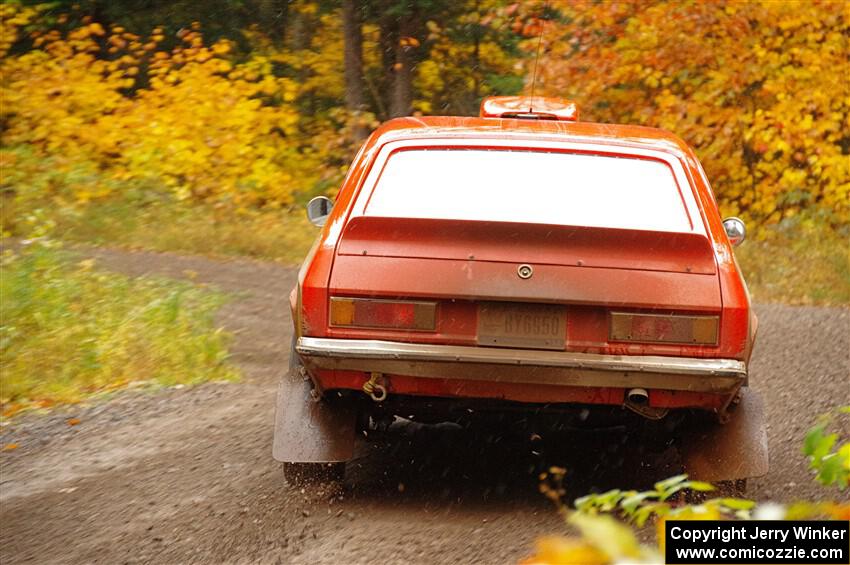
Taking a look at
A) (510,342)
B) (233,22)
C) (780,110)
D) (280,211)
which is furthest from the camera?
(233,22)

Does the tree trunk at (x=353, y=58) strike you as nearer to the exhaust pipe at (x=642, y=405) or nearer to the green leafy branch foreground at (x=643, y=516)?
the exhaust pipe at (x=642, y=405)

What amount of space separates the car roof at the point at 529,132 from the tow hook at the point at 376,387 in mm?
1212

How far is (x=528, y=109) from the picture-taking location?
26.2 ft

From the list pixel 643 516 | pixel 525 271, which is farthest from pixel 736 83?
pixel 643 516

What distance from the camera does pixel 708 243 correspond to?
16.9ft

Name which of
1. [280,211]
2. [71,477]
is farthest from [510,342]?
[280,211]

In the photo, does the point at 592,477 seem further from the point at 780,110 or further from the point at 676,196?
the point at 780,110

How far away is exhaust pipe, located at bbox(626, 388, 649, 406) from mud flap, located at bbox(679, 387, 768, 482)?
0.60 m

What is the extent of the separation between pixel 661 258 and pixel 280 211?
53.4 ft

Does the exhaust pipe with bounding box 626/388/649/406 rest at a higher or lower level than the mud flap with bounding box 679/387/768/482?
higher

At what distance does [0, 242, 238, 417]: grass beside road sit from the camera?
8.84 metres

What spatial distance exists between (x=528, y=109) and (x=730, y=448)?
3084mm

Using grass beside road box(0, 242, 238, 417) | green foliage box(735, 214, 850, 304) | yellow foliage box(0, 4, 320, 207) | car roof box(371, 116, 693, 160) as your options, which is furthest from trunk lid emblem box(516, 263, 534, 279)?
yellow foliage box(0, 4, 320, 207)

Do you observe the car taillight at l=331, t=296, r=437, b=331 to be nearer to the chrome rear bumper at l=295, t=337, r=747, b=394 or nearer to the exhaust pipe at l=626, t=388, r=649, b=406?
the chrome rear bumper at l=295, t=337, r=747, b=394
